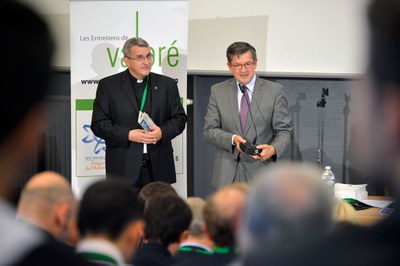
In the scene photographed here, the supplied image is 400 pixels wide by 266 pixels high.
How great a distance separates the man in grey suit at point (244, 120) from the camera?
5.32 m

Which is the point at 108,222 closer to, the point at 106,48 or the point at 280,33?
the point at 106,48

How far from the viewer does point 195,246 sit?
2590 mm

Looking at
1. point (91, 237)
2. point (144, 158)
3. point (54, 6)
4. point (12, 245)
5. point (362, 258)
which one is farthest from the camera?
point (54, 6)

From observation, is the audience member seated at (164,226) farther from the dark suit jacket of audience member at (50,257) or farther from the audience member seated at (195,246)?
the dark suit jacket of audience member at (50,257)

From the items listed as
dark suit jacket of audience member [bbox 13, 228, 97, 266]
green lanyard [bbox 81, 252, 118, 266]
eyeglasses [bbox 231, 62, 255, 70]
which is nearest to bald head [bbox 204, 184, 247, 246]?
green lanyard [bbox 81, 252, 118, 266]

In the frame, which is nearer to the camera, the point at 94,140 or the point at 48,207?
the point at 48,207

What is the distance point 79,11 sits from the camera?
19.4 ft

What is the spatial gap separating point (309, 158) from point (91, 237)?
5311mm

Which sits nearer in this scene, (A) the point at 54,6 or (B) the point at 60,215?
(B) the point at 60,215

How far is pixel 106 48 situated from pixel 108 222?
4.16 metres

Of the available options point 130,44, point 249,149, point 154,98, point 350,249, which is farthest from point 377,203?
point 350,249

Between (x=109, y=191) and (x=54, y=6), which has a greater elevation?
(x=54, y=6)

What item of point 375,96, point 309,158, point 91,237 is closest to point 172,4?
point 309,158

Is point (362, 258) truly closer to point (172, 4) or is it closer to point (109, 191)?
point (109, 191)
